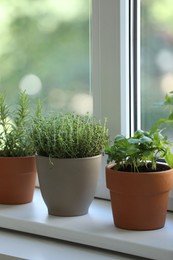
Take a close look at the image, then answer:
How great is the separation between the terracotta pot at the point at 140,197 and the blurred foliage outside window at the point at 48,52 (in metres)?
0.43

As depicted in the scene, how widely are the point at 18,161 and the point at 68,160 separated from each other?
23 cm

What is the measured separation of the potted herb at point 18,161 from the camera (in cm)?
174

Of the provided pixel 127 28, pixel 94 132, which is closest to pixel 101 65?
pixel 127 28

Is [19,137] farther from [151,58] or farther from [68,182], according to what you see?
[151,58]

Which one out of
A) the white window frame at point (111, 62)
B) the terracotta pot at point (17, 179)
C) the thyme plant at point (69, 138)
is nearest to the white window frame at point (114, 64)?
the white window frame at point (111, 62)

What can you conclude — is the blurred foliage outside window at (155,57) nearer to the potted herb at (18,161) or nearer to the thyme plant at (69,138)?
the thyme plant at (69,138)

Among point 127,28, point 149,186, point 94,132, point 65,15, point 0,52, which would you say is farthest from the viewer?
point 0,52

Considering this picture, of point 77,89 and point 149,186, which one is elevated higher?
point 77,89

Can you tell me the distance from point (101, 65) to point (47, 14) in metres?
0.28

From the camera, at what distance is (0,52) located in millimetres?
2014

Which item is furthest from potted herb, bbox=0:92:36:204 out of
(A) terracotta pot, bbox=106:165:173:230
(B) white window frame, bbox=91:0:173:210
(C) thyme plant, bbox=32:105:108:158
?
(A) terracotta pot, bbox=106:165:173:230

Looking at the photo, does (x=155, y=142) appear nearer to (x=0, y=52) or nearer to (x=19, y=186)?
(x=19, y=186)

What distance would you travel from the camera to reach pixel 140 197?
148cm

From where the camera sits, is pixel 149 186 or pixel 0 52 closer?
pixel 149 186
